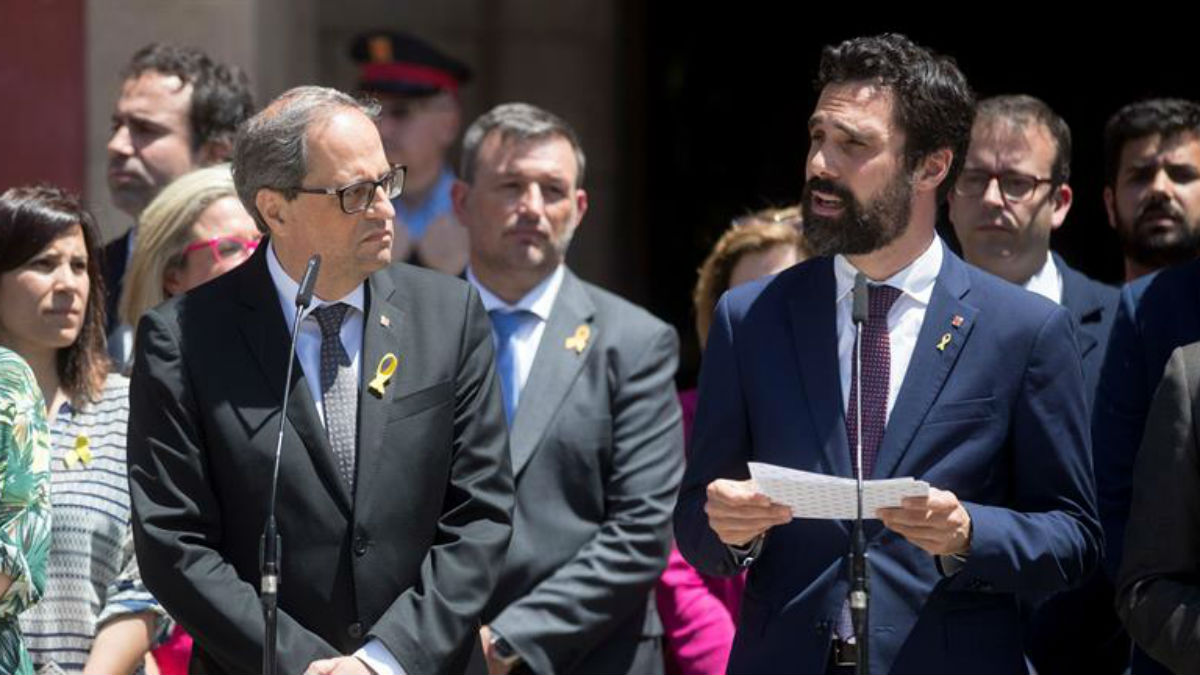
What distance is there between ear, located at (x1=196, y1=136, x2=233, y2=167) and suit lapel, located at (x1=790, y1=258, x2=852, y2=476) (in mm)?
2661

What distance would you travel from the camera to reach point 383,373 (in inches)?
190

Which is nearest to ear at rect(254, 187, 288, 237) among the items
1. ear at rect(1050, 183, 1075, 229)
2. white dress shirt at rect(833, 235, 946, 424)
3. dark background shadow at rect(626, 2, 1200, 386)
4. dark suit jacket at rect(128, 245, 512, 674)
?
dark suit jacket at rect(128, 245, 512, 674)

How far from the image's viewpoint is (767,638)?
4.86 meters

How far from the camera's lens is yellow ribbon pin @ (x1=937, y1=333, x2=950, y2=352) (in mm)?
4855

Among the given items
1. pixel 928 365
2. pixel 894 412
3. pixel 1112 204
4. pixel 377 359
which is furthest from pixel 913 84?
pixel 1112 204

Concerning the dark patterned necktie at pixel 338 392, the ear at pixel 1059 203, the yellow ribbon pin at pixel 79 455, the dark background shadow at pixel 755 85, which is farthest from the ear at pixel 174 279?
the dark background shadow at pixel 755 85

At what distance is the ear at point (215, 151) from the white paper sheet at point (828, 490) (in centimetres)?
314

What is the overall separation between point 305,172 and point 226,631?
38.7 inches

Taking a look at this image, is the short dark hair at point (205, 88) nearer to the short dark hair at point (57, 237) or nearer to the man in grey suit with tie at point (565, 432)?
the man in grey suit with tie at point (565, 432)

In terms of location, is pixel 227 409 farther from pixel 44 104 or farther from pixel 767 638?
pixel 44 104

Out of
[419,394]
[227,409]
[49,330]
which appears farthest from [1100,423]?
[49,330]

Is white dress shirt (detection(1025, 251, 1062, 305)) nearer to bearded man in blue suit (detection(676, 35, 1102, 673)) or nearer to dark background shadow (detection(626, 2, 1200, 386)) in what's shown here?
bearded man in blue suit (detection(676, 35, 1102, 673))

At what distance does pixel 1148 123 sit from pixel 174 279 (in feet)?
9.21

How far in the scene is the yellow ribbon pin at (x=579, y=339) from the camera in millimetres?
6254
